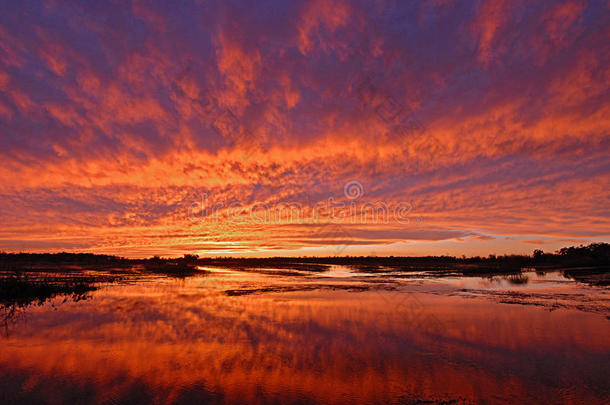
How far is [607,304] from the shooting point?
1897cm

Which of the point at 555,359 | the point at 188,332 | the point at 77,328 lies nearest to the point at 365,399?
the point at 555,359

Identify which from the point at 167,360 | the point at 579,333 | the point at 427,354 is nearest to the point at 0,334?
the point at 167,360

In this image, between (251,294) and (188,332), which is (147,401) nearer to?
(188,332)

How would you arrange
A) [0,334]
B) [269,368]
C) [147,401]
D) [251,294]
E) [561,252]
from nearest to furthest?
[147,401] → [269,368] → [0,334] → [251,294] → [561,252]

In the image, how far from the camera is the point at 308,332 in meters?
13.0

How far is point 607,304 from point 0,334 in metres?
29.0

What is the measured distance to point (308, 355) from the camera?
10.1 meters

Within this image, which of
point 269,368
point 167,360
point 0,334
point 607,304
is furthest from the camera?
point 607,304

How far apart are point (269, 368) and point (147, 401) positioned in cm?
312

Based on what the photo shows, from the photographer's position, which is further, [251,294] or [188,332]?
[251,294]

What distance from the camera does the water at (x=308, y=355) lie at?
740 cm

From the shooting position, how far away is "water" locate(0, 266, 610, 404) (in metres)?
7.40

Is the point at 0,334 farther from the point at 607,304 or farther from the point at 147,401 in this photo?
the point at 607,304

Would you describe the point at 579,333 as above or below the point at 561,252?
below
